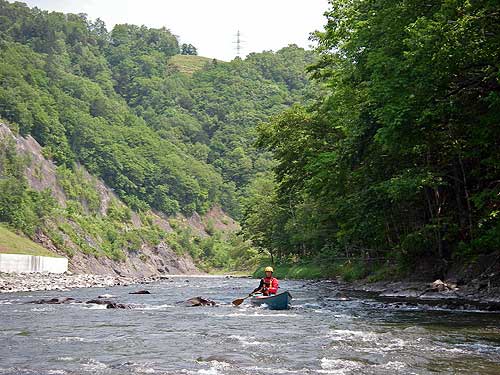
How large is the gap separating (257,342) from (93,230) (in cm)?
10142

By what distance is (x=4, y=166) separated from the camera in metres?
99.1

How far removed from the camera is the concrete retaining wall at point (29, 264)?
179ft

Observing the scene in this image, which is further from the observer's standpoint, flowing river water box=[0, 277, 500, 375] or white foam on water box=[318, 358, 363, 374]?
flowing river water box=[0, 277, 500, 375]

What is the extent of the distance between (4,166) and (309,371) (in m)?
97.6

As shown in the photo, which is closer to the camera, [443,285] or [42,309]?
[42,309]

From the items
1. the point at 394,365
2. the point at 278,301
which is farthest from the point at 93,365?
the point at 278,301

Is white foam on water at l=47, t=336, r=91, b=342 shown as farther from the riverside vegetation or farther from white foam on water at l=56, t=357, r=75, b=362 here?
the riverside vegetation

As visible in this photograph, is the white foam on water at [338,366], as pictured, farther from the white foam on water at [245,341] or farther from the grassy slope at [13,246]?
the grassy slope at [13,246]

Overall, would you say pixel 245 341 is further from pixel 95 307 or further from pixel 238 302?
pixel 95 307

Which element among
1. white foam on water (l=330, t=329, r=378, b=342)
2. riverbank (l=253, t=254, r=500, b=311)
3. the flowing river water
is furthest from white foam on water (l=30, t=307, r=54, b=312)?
white foam on water (l=330, t=329, r=378, b=342)

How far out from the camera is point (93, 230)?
367ft

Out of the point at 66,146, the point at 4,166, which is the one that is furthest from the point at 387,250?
the point at 66,146

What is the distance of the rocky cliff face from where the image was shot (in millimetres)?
94875

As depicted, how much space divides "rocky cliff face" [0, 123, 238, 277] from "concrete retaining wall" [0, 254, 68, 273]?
16367 millimetres
